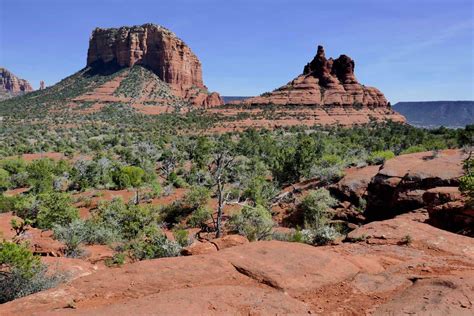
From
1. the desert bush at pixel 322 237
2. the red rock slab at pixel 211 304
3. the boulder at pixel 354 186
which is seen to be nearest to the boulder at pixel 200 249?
the red rock slab at pixel 211 304

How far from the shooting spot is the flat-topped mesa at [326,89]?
103981 mm

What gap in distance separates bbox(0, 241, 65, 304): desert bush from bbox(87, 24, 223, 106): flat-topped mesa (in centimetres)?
11401

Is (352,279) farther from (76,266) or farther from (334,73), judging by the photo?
(334,73)

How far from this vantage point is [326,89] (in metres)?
108

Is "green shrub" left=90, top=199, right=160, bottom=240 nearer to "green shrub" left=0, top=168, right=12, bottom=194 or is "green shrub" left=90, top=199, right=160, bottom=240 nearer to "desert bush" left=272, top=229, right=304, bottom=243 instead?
"desert bush" left=272, top=229, right=304, bottom=243

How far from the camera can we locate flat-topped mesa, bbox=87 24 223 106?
128250 millimetres

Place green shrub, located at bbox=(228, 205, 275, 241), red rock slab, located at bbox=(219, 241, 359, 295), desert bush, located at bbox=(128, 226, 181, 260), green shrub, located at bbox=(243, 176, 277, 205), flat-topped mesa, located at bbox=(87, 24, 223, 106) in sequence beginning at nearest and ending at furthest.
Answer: red rock slab, located at bbox=(219, 241, 359, 295) < desert bush, located at bbox=(128, 226, 181, 260) < green shrub, located at bbox=(228, 205, 275, 241) < green shrub, located at bbox=(243, 176, 277, 205) < flat-topped mesa, located at bbox=(87, 24, 223, 106)

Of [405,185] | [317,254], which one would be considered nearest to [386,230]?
[317,254]

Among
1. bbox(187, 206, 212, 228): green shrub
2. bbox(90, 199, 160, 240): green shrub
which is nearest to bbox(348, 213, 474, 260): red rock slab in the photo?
bbox(90, 199, 160, 240): green shrub

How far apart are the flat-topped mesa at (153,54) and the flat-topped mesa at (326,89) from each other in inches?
1143

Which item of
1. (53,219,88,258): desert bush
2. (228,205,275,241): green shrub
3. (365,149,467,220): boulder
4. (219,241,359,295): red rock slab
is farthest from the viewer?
(365,149,467,220): boulder

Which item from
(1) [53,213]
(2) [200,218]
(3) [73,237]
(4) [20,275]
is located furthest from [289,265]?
(1) [53,213]

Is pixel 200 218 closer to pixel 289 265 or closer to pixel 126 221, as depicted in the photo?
pixel 126 221

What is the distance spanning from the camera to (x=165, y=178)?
36750mm
